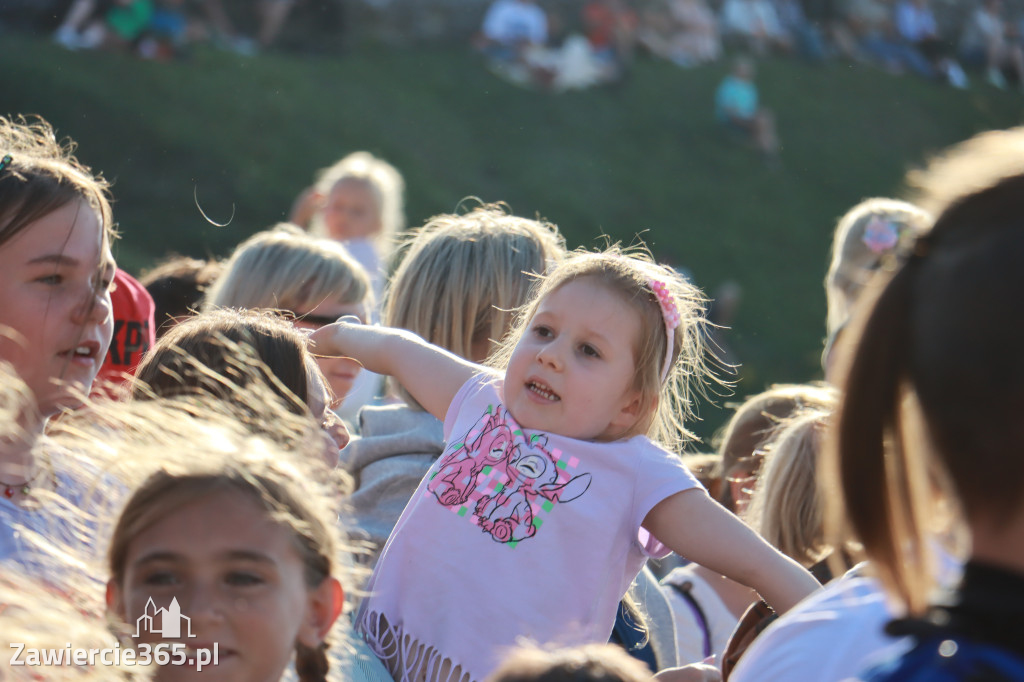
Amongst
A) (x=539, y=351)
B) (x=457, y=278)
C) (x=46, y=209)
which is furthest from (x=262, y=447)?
(x=457, y=278)

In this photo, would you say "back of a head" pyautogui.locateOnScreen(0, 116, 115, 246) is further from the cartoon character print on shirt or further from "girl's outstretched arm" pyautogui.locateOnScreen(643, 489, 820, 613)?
"girl's outstretched arm" pyautogui.locateOnScreen(643, 489, 820, 613)

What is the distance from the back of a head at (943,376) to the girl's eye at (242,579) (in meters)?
0.85

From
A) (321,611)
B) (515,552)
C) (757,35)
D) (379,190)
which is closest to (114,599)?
(321,611)

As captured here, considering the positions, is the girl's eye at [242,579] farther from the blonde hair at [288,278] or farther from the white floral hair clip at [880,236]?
the white floral hair clip at [880,236]

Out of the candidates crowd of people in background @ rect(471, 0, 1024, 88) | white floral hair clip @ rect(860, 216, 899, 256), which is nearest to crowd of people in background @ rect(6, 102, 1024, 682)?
white floral hair clip @ rect(860, 216, 899, 256)

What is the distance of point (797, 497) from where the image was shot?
256 centimetres

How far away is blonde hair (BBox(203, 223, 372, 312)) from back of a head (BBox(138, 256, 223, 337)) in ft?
1.47

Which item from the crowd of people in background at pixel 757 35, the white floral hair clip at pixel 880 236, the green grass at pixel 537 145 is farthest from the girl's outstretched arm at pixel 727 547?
the crowd of people in background at pixel 757 35

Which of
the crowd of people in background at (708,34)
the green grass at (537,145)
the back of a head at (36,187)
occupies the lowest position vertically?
the back of a head at (36,187)

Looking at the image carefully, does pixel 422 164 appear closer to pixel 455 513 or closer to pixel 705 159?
pixel 705 159

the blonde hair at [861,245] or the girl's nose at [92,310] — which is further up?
the blonde hair at [861,245]

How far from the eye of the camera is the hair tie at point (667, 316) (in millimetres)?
2352

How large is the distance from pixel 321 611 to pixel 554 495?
26.6 inches

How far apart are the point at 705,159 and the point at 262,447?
14826mm
